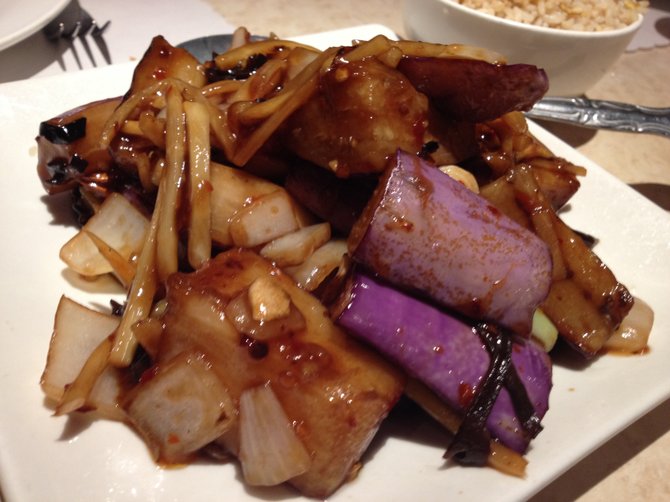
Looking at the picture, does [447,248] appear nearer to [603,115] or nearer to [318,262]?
[318,262]

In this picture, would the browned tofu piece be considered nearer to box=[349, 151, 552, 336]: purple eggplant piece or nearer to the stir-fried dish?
the stir-fried dish

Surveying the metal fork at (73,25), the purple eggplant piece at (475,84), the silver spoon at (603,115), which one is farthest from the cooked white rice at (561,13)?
the metal fork at (73,25)

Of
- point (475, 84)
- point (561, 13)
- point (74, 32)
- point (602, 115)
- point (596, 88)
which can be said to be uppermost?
point (475, 84)

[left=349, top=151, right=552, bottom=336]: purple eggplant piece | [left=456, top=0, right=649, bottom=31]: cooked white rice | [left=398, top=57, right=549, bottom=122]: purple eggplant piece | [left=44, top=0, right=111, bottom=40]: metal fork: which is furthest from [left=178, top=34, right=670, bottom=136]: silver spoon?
[left=44, top=0, right=111, bottom=40]: metal fork

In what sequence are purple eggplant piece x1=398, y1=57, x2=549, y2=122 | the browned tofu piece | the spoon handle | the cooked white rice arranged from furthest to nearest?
the cooked white rice < the spoon handle < purple eggplant piece x1=398, y1=57, x2=549, y2=122 < the browned tofu piece

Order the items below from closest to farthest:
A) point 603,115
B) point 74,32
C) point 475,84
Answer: point 475,84
point 603,115
point 74,32

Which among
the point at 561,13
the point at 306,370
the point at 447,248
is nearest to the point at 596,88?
the point at 561,13

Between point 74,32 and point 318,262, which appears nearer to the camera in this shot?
point 318,262

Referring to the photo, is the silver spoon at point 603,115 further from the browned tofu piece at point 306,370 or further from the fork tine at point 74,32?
the fork tine at point 74,32
